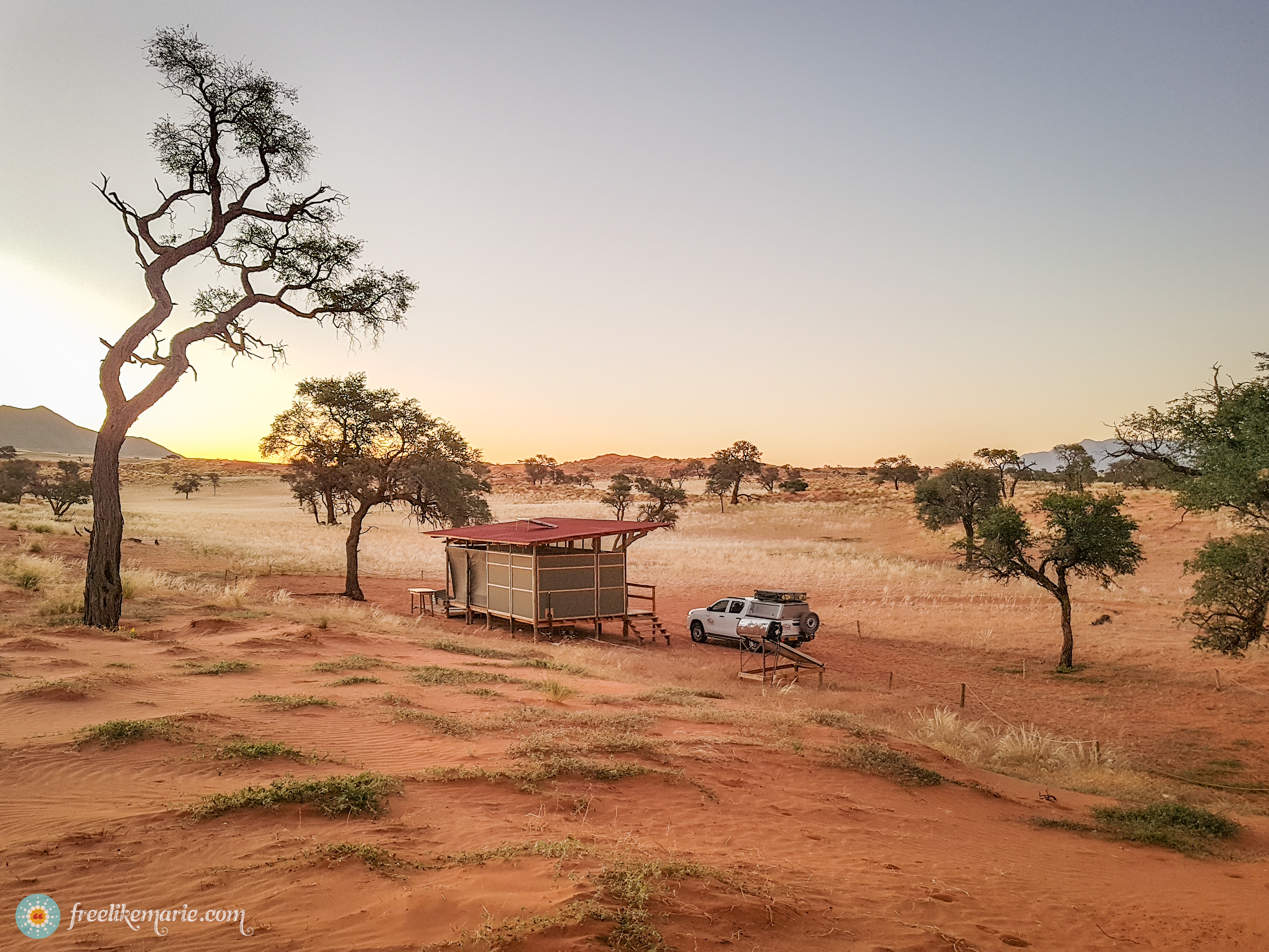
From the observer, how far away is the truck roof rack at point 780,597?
23.1 m

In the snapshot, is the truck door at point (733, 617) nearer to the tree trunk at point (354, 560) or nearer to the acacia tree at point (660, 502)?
the tree trunk at point (354, 560)

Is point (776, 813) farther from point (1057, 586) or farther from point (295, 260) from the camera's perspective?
point (295, 260)

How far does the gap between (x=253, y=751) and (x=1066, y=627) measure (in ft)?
72.4

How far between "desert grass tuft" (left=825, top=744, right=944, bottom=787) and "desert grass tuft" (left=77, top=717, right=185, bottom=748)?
9092 millimetres

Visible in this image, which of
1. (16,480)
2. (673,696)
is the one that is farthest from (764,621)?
(16,480)

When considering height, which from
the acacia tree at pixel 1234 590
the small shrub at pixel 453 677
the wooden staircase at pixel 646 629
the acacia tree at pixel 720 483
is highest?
the acacia tree at pixel 720 483

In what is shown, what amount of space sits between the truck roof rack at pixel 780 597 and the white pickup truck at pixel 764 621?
1cm

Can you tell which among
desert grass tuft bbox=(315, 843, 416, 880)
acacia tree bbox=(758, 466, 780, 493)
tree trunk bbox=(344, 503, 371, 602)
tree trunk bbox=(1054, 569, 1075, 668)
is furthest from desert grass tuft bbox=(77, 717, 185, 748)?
acacia tree bbox=(758, 466, 780, 493)

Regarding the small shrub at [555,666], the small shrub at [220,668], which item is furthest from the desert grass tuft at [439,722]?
the small shrub at [555,666]

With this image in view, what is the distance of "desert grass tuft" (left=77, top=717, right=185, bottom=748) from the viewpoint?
30.2 ft

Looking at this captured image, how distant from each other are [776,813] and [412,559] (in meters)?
40.4

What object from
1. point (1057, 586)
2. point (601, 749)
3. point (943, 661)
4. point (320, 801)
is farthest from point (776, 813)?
point (1057, 586)

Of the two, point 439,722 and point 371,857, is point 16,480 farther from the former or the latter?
point 371,857

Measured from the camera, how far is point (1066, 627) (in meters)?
22.4
